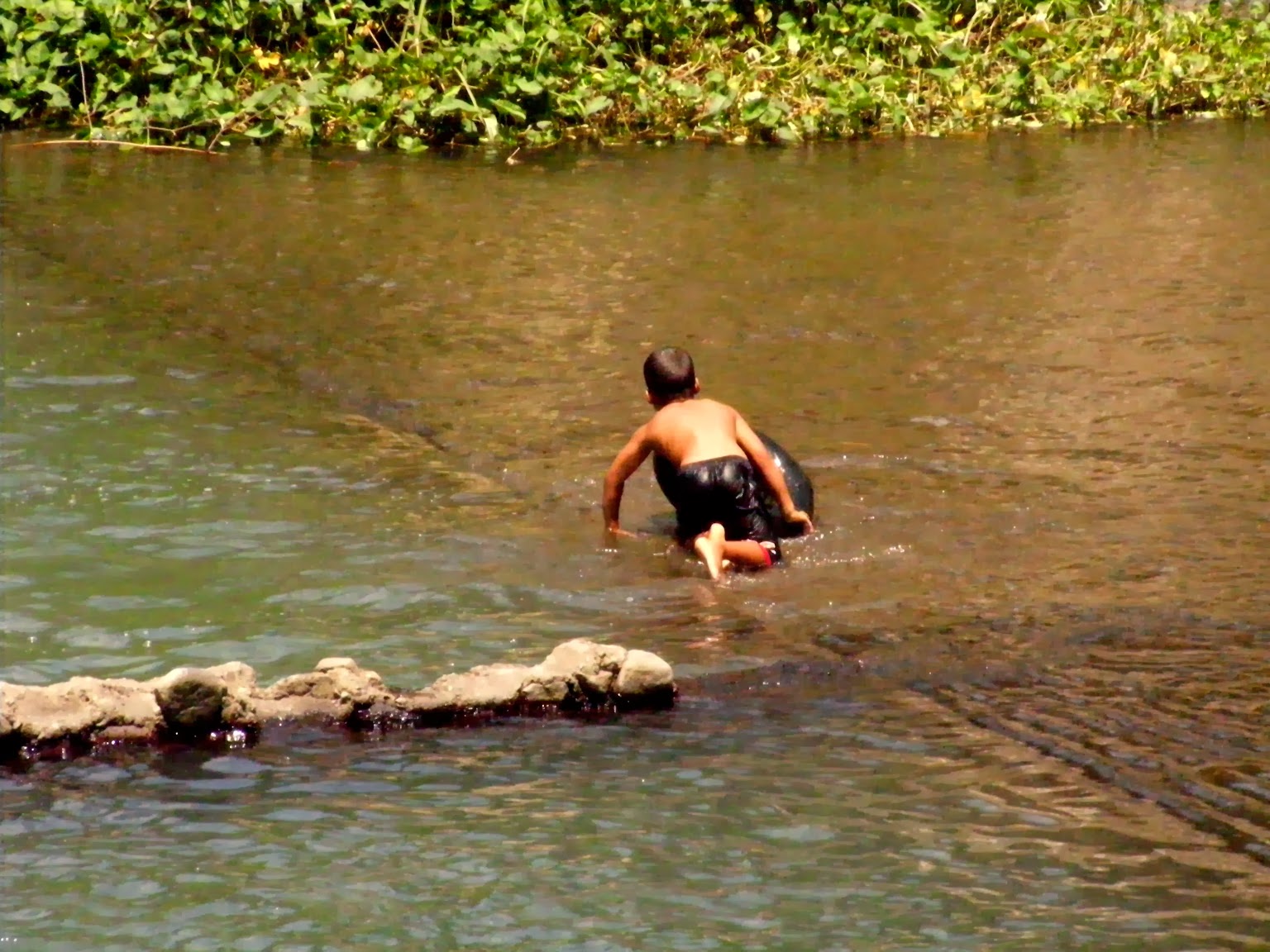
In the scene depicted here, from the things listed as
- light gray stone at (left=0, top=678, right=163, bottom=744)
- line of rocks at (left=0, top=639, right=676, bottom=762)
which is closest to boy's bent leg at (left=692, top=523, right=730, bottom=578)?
line of rocks at (left=0, top=639, right=676, bottom=762)

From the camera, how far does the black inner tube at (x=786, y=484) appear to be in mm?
6629

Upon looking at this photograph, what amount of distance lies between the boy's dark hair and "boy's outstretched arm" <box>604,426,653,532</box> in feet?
0.65

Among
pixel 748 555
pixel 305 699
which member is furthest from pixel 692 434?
pixel 305 699

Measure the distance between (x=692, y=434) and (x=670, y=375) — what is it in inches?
10.5

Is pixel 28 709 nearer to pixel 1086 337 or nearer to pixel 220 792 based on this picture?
pixel 220 792

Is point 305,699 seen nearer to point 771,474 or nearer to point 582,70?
point 771,474

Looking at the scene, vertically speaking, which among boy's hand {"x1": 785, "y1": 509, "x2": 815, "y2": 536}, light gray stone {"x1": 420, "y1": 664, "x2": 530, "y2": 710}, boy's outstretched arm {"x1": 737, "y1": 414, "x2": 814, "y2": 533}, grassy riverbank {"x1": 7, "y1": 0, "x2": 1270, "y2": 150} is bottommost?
light gray stone {"x1": 420, "y1": 664, "x2": 530, "y2": 710}

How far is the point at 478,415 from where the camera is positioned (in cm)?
805

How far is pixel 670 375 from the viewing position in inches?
267

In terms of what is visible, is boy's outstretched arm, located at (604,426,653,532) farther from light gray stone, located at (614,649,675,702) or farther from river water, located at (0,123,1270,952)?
light gray stone, located at (614,649,675,702)

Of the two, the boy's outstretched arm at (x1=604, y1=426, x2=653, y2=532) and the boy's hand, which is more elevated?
the boy's outstretched arm at (x1=604, y1=426, x2=653, y2=532)

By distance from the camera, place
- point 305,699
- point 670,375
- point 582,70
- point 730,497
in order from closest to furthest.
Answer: point 305,699, point 730,497, point 670,375, point 582,70

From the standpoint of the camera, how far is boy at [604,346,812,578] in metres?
6.50

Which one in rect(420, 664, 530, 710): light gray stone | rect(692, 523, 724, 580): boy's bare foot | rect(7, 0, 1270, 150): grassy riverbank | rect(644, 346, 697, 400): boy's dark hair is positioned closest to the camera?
rect(420, 664, 530, 710): light gray stone
